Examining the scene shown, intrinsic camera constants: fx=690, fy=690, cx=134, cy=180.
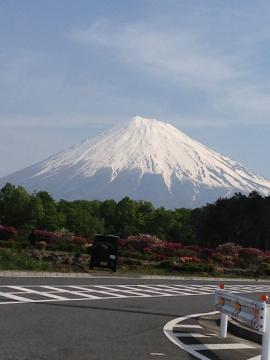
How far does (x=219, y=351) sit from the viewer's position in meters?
10.6

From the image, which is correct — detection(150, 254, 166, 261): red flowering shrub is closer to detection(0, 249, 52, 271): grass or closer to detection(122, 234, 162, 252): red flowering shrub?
detection(122, 234, 162, 252): red flowering shrub

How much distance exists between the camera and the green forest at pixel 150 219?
74.2 meters

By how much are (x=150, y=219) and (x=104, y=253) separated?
209ft

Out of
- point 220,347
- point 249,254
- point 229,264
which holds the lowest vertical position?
point 220,347

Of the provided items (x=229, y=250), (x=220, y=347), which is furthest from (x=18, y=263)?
(x=229, y=250)

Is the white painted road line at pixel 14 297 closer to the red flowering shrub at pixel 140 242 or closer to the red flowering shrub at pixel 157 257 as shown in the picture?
the red flowering shrub at pixel 157 257

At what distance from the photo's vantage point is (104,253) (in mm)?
30969

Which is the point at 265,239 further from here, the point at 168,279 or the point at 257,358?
the point at 257,358

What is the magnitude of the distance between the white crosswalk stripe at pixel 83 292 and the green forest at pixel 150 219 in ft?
131

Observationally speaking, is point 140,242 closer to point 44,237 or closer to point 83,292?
point 44,237

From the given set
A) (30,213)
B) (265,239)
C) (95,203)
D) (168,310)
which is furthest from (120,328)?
(95,203)

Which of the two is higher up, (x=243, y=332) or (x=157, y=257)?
(x=157, y=257)

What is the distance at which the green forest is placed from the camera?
244 ft

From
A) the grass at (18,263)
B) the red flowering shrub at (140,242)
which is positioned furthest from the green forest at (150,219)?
the grass at (18,263)
